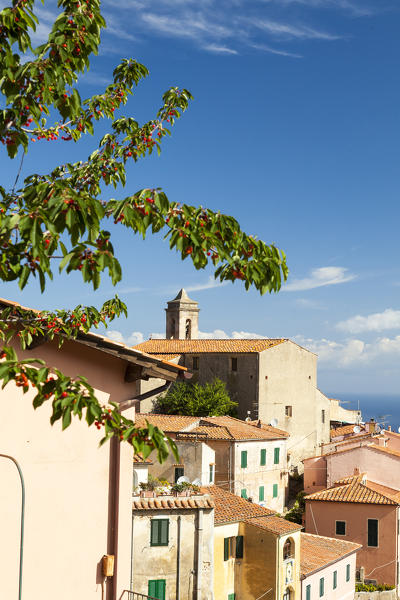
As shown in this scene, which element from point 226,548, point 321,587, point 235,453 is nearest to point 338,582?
point 321,587

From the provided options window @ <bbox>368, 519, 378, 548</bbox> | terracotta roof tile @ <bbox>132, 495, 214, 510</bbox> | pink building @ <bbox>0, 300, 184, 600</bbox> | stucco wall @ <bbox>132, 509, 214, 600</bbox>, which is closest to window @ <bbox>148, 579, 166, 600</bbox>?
Result: stucco wall @ <bbox>132, 509, 214, 600</bbox>

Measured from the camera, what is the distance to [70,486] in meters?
10.0

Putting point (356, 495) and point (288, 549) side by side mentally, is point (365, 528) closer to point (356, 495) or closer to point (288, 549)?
point (356, 495)

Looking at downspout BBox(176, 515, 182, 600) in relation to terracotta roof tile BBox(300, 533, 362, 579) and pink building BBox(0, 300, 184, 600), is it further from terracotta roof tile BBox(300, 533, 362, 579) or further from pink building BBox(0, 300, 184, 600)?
pink building BBox(0, 300, 184, 600)

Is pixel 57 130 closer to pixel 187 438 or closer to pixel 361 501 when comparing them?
pixel 187 438

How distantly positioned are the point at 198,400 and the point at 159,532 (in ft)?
104

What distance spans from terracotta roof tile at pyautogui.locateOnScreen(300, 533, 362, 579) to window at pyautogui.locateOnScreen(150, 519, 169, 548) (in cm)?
1004

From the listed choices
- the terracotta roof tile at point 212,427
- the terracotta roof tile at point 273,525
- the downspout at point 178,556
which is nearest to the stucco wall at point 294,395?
the terracotta roof tile at point 212,427

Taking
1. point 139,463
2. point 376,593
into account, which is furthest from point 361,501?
point 139,463

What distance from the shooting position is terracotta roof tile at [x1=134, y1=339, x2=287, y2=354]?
197 feet

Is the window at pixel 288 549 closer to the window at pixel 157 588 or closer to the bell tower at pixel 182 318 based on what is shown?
the window at pixel 157 588

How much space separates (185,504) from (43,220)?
2191 cm

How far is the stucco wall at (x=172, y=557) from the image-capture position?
2495 centimetres

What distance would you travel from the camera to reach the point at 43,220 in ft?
14.8
